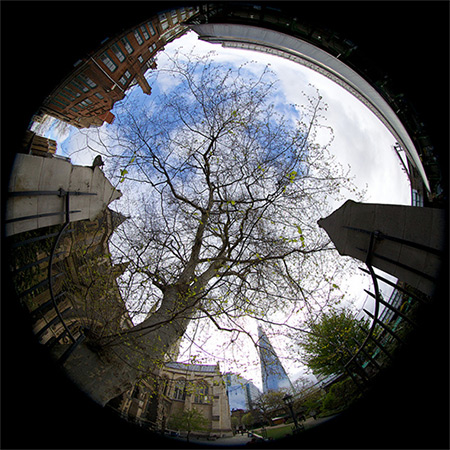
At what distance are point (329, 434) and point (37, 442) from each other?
12.1 feet

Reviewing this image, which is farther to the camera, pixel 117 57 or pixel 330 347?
pixel 117 57

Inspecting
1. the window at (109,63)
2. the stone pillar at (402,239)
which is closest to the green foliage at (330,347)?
the stone pillar at (402,239)

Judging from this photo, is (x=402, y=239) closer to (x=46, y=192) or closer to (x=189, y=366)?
(x=46, y=192)

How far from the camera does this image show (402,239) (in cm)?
326

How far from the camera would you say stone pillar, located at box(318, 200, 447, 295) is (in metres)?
2.87

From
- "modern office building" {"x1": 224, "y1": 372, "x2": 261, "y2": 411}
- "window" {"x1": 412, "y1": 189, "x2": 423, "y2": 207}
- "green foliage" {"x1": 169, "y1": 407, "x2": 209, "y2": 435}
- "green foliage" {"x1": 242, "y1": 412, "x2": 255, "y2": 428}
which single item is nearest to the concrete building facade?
"modern office building" {"x1": 224, "y1": 372, "x2": 261, "y2": 411}

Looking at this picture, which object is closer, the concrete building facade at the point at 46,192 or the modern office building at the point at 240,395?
the concrete building facade at the point at 46,192

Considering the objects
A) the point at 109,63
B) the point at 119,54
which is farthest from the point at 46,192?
the point at 109,63

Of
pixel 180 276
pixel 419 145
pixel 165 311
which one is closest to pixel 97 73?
pixel 180 276

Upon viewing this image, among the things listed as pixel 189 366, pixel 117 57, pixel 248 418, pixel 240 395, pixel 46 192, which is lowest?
pixel 240 395

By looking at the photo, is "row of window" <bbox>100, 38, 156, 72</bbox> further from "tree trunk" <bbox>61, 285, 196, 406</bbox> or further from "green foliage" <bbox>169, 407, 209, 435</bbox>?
"green foliage" <bbox>169, 407, 209, 435</bbox>

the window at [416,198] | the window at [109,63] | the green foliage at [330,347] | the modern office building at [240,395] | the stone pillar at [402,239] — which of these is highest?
the window at [109,63]

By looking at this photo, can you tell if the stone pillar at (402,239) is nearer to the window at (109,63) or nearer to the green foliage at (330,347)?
the green foliage at (330,347)

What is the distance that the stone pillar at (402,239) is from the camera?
287 cm
